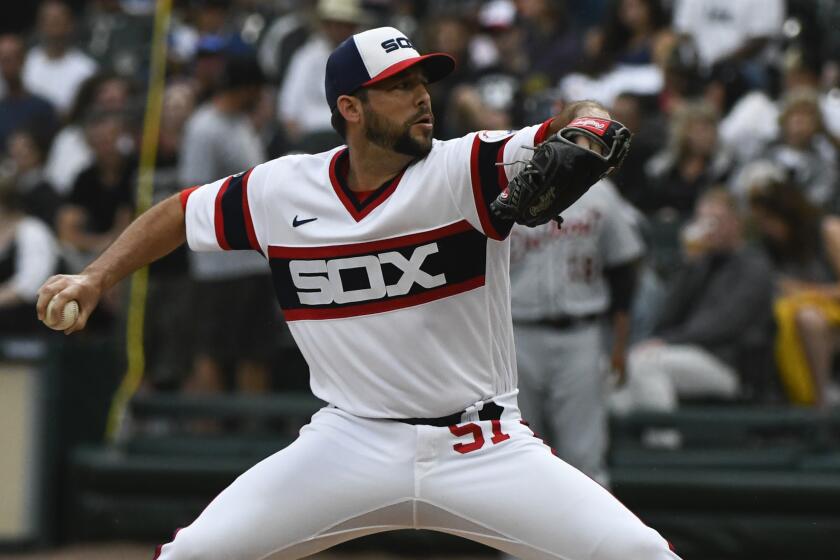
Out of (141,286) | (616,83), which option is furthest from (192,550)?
(616,83)

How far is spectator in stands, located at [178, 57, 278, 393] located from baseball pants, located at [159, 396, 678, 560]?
13.2 ft

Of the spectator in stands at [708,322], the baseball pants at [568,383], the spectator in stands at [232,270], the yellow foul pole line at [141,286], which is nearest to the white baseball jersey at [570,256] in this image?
the baseball pants at [568,383]

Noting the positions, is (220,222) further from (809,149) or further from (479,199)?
(809,149)

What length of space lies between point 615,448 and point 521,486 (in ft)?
13.2

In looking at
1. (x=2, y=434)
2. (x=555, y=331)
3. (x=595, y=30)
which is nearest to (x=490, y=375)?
(x=555, y=331)

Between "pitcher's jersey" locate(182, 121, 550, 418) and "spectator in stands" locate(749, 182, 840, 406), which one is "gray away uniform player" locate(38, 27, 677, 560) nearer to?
"pitcher's jersey" locate(182, 121, 550, 418)

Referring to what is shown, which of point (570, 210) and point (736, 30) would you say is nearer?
point (570, 210)

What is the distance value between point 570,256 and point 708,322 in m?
1.33

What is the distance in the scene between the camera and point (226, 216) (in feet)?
14.1

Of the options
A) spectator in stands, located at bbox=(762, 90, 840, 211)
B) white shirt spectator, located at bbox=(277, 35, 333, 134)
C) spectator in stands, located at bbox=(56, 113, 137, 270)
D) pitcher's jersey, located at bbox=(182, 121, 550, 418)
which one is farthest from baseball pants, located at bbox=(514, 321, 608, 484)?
spectator in stands, located at bbox=(56, 113, 137, 270)

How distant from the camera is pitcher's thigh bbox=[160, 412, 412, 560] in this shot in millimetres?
3881

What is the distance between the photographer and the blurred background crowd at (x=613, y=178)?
771 cm

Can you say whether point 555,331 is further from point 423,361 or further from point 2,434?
point 2,434

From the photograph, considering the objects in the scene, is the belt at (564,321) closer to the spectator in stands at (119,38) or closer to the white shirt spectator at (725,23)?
the white shirt spectator at (725,23)
